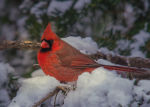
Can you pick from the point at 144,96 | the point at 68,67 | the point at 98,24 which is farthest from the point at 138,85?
the point at 98,24

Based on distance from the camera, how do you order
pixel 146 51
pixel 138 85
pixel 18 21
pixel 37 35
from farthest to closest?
pixel 18 21
pixel 37 35
pixel 146 51
pixel 138 85

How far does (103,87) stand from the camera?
134 cm

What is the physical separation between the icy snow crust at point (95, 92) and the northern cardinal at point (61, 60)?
409 millimetres

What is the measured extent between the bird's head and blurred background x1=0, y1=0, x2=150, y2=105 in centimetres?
30

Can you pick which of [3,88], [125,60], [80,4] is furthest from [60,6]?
[3,88]

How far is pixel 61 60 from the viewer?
2143 millimetres

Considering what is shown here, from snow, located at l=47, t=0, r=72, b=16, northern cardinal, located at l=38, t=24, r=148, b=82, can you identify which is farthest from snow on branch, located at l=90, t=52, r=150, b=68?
snow, located at l=47, t=0, r=72, b=16

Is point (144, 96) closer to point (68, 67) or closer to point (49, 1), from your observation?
point (68, 67)

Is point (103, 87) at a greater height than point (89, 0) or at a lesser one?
lesser

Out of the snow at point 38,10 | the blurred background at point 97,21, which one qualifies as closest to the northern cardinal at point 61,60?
the blurred background at point 97,21

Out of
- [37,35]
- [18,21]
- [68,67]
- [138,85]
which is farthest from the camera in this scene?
[18,21]

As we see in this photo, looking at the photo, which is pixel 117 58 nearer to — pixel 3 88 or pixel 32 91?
pixel 32 91

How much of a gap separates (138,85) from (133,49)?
4.59 ft

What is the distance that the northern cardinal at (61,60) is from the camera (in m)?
2.07
